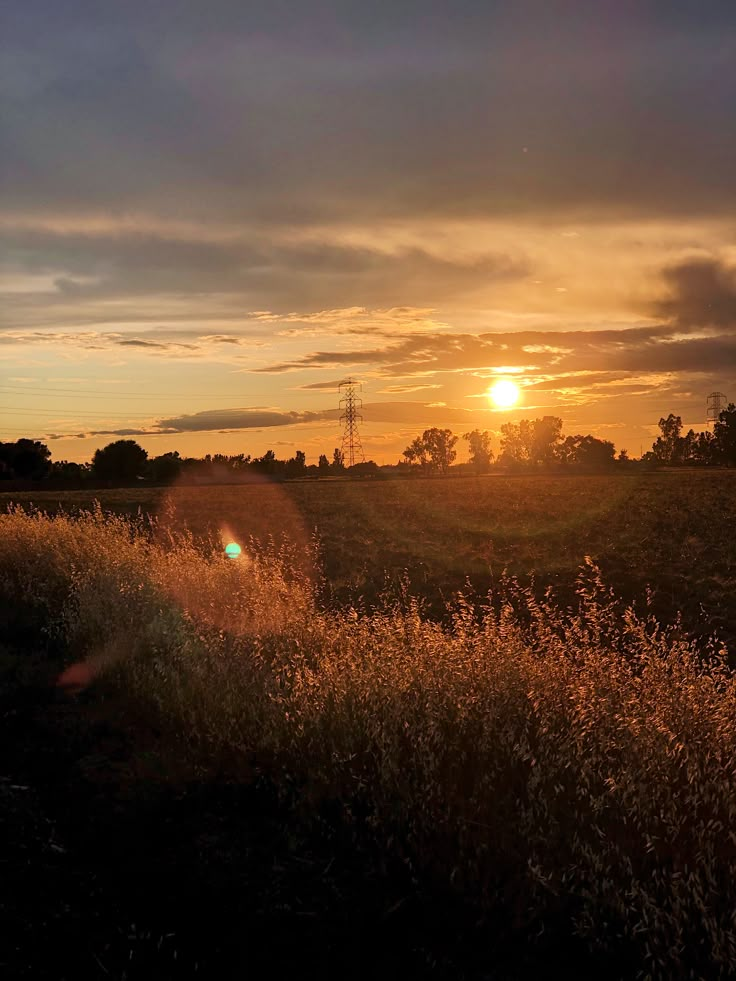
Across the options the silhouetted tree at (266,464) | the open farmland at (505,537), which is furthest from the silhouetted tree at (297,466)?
the open farmland at (505,537)

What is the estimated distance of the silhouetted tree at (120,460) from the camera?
327 ft

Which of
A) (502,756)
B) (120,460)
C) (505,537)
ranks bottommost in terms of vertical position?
(505,537)

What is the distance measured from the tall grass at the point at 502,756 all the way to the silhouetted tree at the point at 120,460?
94612mm

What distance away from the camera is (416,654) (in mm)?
6883

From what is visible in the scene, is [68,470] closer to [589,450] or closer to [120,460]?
[120,460]

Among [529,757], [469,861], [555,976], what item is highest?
[529,757]

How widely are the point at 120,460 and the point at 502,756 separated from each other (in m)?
99.6

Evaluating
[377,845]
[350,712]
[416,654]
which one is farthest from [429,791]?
[416,654]

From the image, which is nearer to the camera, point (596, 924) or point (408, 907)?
point (596, 924)

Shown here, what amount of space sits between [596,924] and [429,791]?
127 centimetres

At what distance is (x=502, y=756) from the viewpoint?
546 centimetres

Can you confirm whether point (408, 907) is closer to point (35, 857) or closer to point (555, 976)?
point (555, 976)

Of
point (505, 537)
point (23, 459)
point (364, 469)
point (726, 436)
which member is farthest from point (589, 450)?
point (505, 537)

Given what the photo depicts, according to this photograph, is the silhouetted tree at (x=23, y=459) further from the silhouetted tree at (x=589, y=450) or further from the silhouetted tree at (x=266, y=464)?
the silhouetted tree at (x=589, y=450)
